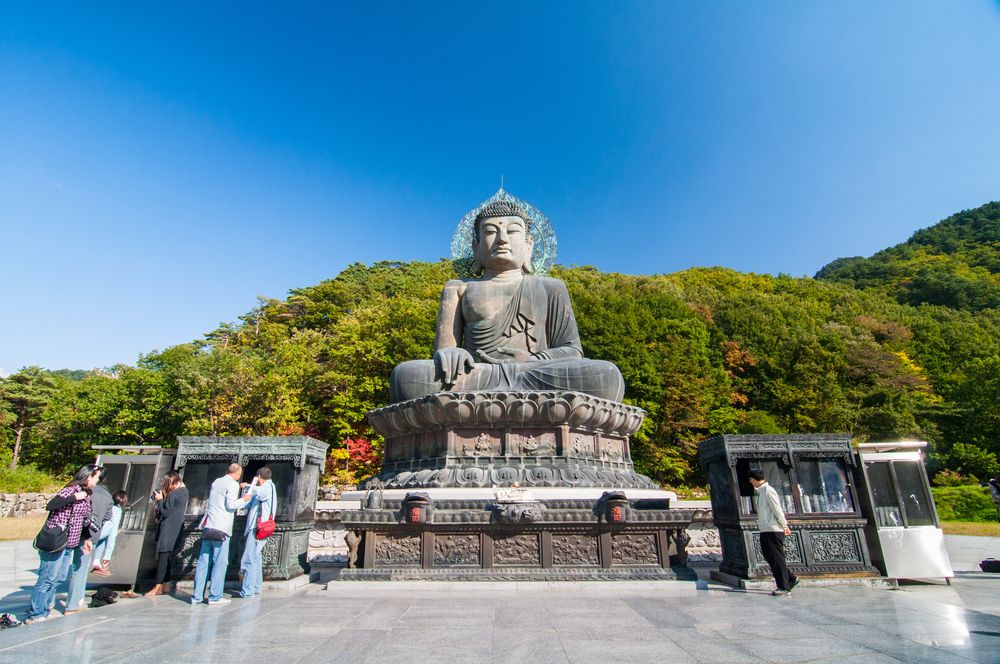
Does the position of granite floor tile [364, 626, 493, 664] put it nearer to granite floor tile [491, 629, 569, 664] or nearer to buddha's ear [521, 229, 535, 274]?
granite floor tile [491, 629, 569, 664]

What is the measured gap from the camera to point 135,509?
223 inches

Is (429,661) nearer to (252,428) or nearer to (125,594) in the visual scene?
(125,594)

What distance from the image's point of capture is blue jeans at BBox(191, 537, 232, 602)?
4508 millimetres

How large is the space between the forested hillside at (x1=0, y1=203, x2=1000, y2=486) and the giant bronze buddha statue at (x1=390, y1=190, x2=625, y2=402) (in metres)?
10.4

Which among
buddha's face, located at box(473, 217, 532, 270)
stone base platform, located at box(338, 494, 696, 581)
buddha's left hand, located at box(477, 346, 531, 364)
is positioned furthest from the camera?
buddha's face, located at box(473, 217, 532, 270)

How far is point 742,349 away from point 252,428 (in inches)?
961

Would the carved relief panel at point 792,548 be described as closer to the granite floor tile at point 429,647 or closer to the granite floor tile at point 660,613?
the granite floor tile at point 660,613

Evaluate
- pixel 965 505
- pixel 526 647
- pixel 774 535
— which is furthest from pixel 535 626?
pixel 965 505

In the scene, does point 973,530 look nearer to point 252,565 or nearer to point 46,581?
point 252,565

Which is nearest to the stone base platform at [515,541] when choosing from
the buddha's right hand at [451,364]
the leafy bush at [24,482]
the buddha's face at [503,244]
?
the buddha's right hand at [451,364]

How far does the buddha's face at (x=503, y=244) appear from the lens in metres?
10.9

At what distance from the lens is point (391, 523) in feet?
16.5

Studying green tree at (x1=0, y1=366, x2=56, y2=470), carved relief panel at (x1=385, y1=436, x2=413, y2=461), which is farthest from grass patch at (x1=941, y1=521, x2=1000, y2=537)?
green tree at (x1=0, y1=366, x2=56, y2=470)

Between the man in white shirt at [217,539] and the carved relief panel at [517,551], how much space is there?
7.83 feet
